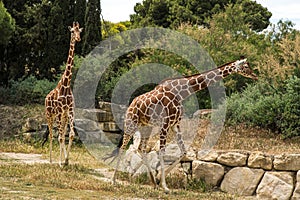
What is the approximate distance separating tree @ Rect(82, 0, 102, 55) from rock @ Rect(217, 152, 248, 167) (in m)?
9.85

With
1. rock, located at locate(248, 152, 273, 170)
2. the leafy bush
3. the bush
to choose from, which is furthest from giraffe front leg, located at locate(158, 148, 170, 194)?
the leafy bush

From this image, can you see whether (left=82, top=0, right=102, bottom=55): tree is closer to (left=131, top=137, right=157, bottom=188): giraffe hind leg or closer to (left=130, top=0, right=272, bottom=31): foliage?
(left=130, top=0, right=272, bottom=31): foliage

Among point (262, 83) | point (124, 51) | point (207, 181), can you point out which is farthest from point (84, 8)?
point (207, 181)

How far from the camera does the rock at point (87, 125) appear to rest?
14.2m

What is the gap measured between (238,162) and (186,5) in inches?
636

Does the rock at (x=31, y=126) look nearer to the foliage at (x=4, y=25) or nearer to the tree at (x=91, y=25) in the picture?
the foliage at (x=4, y=25)

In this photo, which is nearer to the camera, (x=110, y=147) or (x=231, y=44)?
(x=110, y=147)

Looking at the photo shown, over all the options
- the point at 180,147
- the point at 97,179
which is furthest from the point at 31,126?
the point at 180,147

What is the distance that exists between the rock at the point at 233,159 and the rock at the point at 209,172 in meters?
0.13

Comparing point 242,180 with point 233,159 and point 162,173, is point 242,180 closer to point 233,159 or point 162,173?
point 233,159

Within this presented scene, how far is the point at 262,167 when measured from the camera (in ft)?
27.2

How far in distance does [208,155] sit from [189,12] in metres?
14.4

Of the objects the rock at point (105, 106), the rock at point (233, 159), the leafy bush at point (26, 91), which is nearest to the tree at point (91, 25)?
the leafy bush at point (26, 91)

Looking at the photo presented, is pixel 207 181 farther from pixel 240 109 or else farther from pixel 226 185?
pixel 240 109
